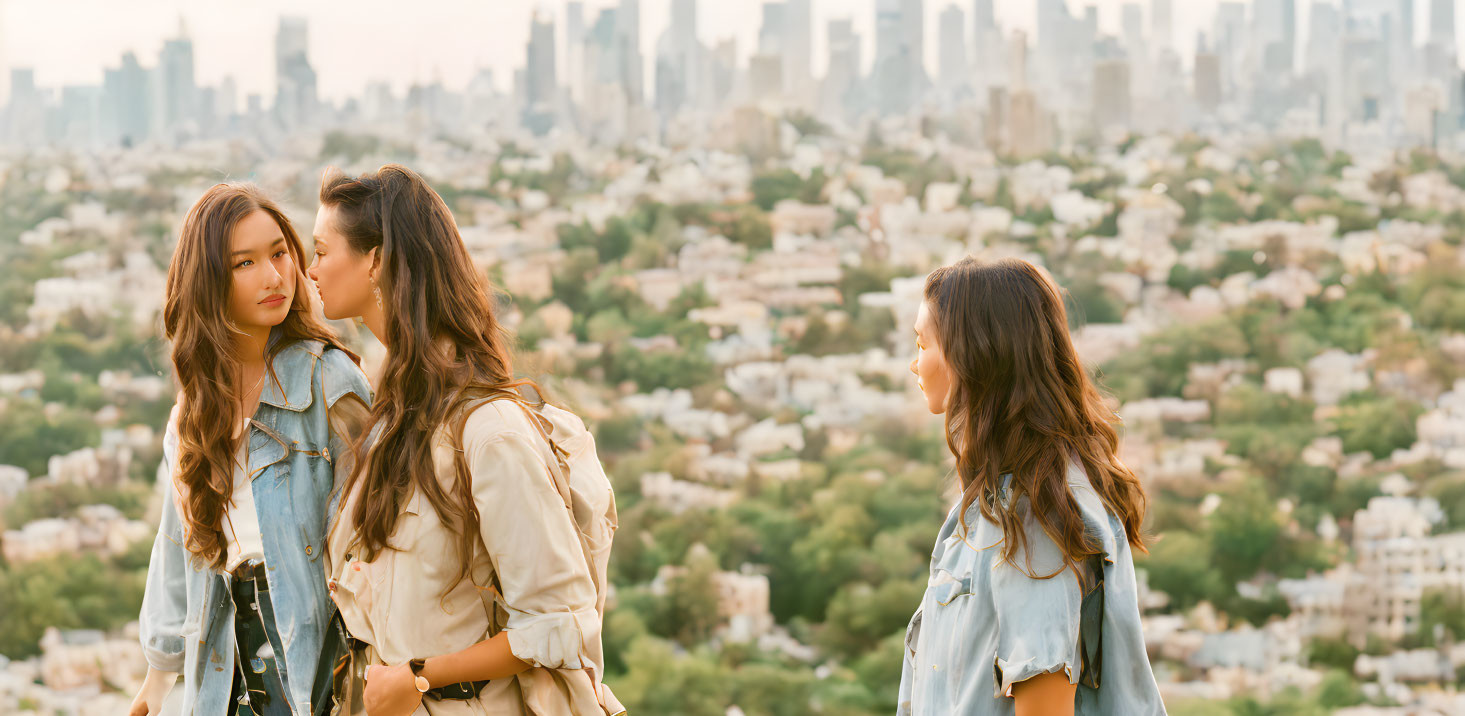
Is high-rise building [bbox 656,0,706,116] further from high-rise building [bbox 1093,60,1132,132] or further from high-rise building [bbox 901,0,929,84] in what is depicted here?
high-rise building [bbox 1093,60,1132,132]

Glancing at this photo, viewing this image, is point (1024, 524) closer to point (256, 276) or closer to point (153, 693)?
point (256, 276)

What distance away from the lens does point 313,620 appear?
128 centimetres

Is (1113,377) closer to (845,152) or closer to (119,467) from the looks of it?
(845,152)

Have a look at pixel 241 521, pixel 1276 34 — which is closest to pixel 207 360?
pixel 241 521

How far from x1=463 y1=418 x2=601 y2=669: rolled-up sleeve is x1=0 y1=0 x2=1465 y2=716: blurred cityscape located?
145 inches

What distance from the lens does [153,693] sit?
143cm

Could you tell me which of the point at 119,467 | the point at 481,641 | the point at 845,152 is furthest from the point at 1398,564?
the point at 119,467

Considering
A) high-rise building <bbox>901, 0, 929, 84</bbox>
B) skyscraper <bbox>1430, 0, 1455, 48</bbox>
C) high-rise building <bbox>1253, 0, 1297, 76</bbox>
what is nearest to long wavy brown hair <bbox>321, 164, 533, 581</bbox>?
high-rise building <bbox>901, 0, 929, 84</bbox>

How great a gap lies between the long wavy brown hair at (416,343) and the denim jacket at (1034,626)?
0.51 metres

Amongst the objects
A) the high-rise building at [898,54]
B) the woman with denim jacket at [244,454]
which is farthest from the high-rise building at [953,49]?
the woman with denim jacket at [244,454]

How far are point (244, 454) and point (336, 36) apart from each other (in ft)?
17.2

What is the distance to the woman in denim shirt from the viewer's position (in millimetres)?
1026

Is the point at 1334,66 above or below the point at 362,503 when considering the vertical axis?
above

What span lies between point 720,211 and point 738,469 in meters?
1.48
